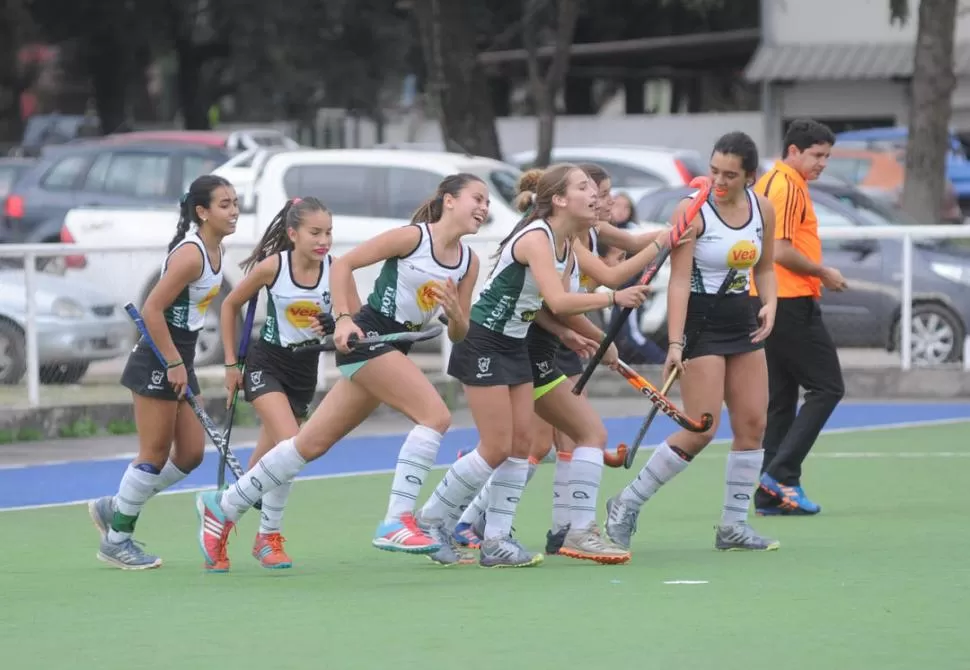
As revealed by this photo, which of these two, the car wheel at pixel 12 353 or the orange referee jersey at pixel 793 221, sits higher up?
the orange referee jersey at pixel 793 221

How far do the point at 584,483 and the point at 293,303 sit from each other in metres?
1.44

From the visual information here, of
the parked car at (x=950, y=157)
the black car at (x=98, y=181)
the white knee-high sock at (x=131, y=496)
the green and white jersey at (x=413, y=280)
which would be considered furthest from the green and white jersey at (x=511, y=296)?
the parked car at (x=950, y=157)

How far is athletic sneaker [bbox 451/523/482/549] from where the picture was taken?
9.14 metres

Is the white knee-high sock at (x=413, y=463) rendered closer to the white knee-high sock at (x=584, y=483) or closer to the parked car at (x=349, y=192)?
the white knee-high sock at (x=584, y=483)

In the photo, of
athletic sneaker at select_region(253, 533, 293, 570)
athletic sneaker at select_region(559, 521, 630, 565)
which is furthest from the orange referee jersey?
athletic sneaker at select_region(253, 533, 293, 570)

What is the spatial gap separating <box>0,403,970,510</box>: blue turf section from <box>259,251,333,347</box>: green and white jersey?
334cm

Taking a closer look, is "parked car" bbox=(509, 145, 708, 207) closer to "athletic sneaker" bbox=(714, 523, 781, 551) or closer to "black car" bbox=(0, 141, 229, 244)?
"black car" bbox=(0, 141, 229, 244)

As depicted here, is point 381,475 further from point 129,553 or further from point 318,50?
point 318,50

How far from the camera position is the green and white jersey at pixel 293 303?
8.54 metres

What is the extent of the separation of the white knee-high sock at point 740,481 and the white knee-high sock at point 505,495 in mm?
936

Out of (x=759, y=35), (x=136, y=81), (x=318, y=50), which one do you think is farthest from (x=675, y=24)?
(x=136, y=81)

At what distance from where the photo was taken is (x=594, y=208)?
8.16 metres

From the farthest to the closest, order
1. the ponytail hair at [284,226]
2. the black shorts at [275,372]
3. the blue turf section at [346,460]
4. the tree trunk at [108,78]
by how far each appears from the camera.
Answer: the tree trunk at [108,78] → the blue turf section at [346,460] → the black shorts at [275,372] → the ponytail hair at [284,226]

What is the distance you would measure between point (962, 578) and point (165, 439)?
11.0ft
